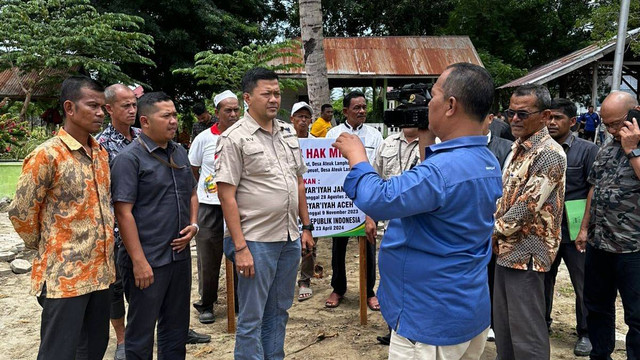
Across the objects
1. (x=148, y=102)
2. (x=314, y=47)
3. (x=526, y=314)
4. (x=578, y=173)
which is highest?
(x=314, y=47)

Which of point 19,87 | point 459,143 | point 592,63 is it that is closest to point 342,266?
point 459,143

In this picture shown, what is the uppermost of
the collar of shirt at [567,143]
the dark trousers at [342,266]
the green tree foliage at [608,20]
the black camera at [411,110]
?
the green tree foliage at [608,20]

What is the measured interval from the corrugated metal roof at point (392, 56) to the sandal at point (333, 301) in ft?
36.4

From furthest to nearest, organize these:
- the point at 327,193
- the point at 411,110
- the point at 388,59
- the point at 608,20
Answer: the point at 388,59
the point at 608,20
the point at 327,193
the point at 411,110

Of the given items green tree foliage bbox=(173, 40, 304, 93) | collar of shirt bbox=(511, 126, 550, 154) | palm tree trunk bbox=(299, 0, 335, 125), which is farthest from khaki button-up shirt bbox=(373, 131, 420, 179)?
green tree foliage bbox=(173, 40, 304, 93)

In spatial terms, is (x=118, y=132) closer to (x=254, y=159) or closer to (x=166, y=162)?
(x=166, y=162)

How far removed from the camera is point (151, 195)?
303 cm

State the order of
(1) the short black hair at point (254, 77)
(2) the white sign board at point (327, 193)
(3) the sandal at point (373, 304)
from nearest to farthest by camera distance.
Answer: (1) the short black hair at point (254, 77) < (2) the white sign board at point (327, 193) < (3) the sandal at point (373, 304)

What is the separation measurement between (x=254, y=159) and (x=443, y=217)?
1.50m

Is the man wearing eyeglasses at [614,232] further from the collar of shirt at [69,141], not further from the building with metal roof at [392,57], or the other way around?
the building with metal roof at [392,57]

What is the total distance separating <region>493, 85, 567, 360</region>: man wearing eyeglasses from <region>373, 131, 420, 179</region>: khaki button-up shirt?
3.63 ft

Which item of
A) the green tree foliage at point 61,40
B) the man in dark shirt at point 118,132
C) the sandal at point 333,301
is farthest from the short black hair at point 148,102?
the green tree foliage at point 61,40

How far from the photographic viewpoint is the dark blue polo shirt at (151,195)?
2.94 metres

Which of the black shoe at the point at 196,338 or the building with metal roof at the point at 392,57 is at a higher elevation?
the building with metal roof at the point at 392,57
